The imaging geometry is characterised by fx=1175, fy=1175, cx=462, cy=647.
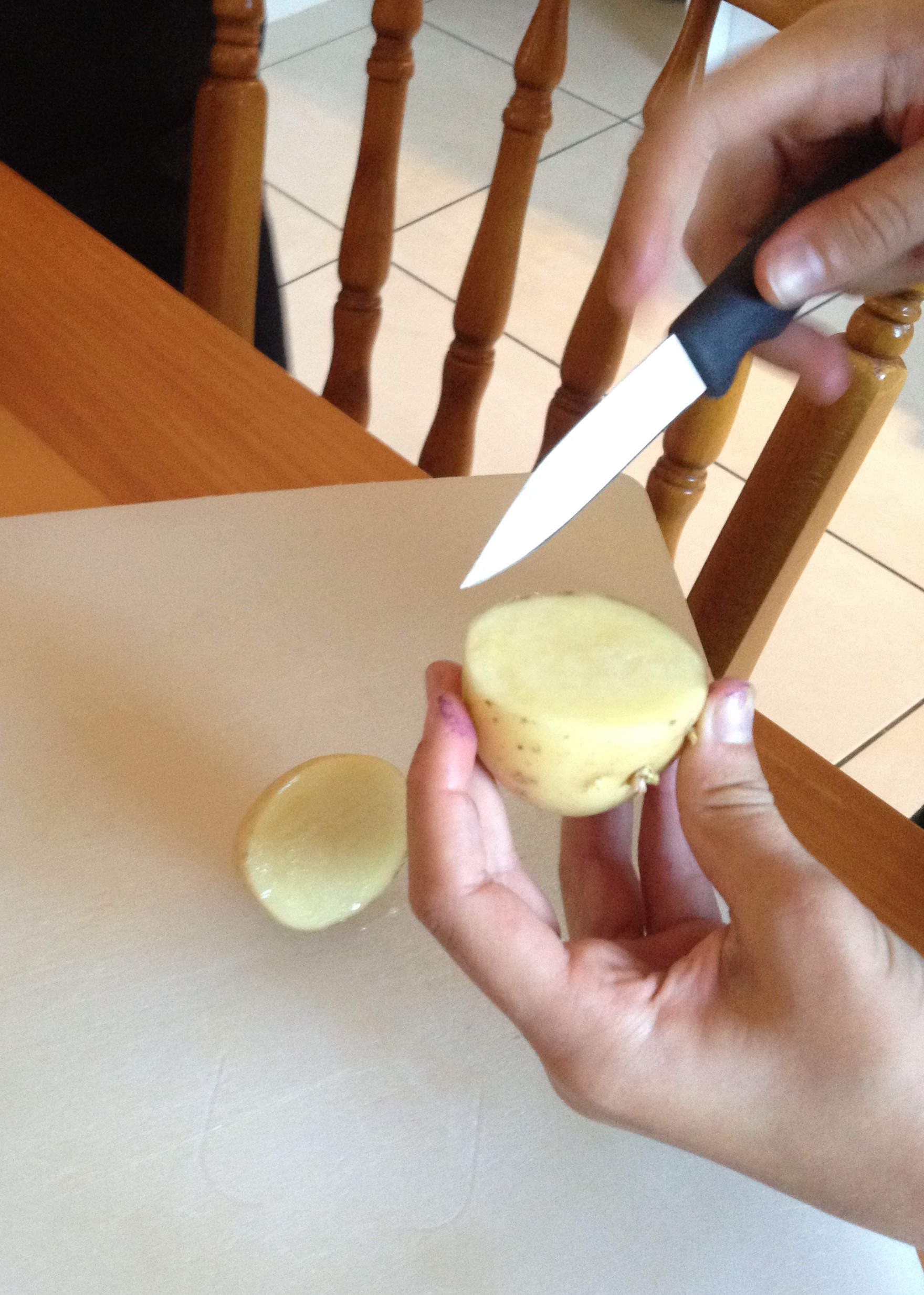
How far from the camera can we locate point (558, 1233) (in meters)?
0.46

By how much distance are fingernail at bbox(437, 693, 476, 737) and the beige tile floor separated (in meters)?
0.97

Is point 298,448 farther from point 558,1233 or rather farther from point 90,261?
point 558,1233

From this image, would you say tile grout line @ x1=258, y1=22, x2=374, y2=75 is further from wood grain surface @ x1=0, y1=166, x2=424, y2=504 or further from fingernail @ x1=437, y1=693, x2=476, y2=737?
fingernail @ x1=437, y1=693, x2=476, y2=737

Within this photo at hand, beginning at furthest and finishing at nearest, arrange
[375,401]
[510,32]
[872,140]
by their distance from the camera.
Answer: [510,32] → [375,401] → [872,140]

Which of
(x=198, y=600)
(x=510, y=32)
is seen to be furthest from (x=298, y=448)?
(x=510, y=32)

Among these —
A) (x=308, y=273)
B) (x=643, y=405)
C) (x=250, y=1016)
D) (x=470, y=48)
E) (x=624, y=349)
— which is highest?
(x=643, y=405)

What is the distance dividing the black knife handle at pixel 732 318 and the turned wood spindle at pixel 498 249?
264 millimetres

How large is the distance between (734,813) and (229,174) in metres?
0.55

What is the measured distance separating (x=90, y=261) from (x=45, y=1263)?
1.88ft

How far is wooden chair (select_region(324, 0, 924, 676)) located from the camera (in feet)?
2.01

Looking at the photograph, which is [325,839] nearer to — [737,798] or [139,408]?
[737,798]

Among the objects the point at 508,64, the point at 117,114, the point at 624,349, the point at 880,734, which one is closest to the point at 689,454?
the point at 624,349

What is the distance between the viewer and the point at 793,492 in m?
0.64

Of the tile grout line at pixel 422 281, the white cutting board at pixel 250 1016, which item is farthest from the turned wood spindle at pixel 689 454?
the tile grout line at pixel 422 281
